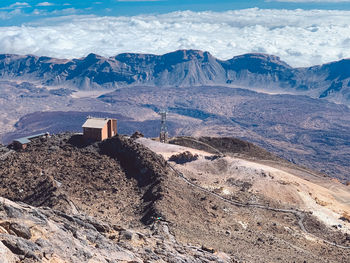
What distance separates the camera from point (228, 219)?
45.5 m

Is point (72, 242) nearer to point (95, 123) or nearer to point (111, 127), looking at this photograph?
point (95, 123)

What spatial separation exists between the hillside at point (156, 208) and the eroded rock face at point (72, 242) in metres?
0.07

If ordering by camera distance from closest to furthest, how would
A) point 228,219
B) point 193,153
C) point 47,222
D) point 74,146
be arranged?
1. point 47,222
2. point 228,219
3. point 74,146
4. point 193,153

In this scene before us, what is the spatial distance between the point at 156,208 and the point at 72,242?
766 inches

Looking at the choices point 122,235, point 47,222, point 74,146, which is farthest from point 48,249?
point 74,146

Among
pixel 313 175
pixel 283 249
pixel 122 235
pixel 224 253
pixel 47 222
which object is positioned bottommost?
pixel 313 175

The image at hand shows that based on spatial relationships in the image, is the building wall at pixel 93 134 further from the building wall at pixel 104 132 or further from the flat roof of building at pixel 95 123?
the flat roof of building at pixel 95 123

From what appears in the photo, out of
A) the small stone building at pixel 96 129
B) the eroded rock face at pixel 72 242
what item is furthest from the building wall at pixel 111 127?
the eroded rock face at pixel 72 242

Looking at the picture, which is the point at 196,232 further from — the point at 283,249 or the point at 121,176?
the point at 121,176

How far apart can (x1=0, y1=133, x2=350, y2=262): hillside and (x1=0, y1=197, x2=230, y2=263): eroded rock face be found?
7cm

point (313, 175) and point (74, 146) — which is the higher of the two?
point (74, 146)

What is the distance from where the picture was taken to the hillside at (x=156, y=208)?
77.0 feet

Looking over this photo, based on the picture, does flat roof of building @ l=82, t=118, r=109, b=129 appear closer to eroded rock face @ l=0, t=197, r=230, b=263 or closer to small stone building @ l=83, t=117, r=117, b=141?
small stone building @ l=83, t=117, r=117, b=141

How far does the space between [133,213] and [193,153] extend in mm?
27422
